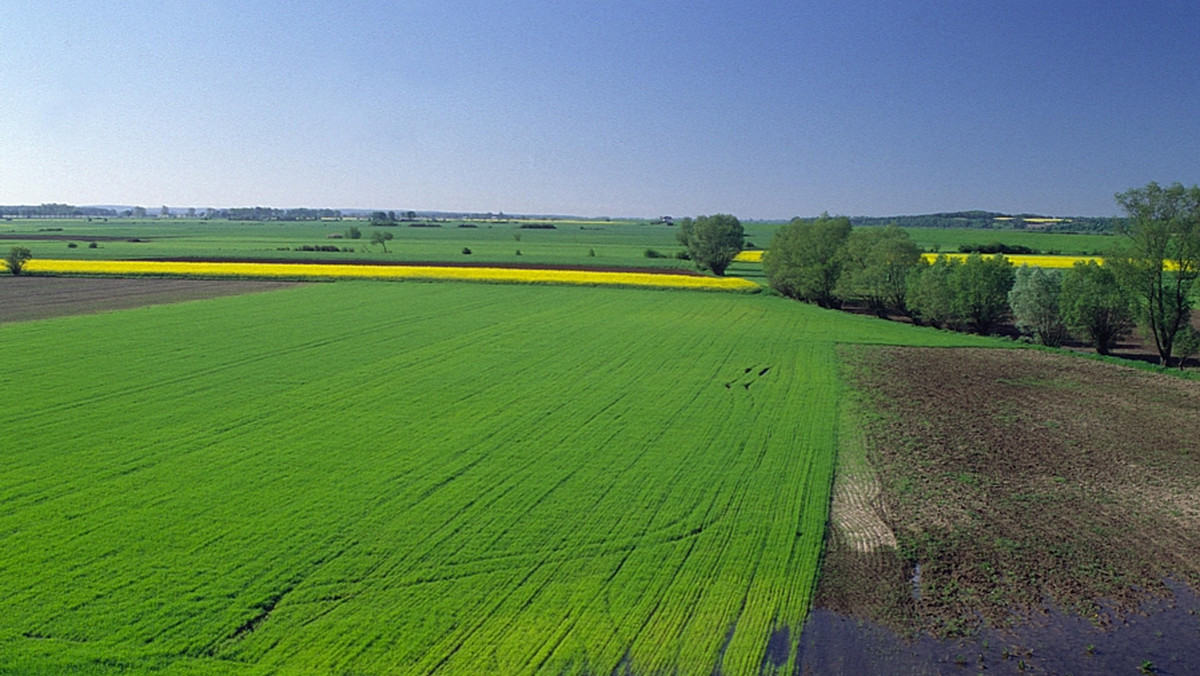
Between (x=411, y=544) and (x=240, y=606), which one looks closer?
(x=240, y=606)

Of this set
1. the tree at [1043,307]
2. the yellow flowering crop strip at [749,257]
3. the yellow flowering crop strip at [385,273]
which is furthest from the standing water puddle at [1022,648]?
the yellow flowering crop strip at [749,257]

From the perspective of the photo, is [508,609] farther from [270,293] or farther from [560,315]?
[270,293]

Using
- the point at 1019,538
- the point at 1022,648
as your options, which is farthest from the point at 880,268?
the point at 1022,648

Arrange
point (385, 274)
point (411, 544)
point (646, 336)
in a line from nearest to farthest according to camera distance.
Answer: point (411, 544) < point (646, 336) < point (385, 274)

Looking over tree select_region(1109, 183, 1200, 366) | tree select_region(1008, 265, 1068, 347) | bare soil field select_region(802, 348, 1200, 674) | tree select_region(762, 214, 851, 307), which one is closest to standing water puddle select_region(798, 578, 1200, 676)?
bare soil field select_region(802, 348, 1200, 674)

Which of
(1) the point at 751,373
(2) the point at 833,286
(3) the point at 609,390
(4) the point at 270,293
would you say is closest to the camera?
(3) the point at 609,390

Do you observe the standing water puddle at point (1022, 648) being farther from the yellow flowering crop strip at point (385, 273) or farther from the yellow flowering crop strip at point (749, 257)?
the yellow flowering crop strip at point (749, 257)

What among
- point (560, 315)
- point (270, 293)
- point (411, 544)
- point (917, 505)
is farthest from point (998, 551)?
point (270, 293)
